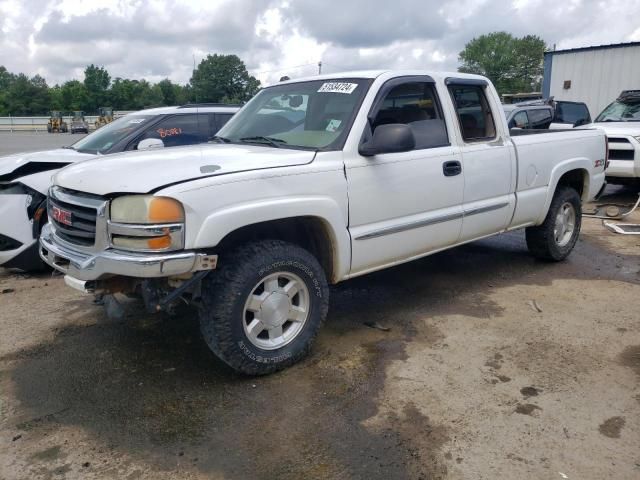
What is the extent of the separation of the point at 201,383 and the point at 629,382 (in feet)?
8.69

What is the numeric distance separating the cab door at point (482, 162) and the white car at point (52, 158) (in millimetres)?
2722

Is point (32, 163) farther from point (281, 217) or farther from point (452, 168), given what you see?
point (452, 168)

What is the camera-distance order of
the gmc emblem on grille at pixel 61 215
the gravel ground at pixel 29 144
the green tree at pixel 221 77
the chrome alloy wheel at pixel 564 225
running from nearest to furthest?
the gmc emblem on grille at pixel 61 215
the chrome alloy wheel at pixel 564 225
the gravel ground at pixel 29 144
the green tree at pixel 221 77

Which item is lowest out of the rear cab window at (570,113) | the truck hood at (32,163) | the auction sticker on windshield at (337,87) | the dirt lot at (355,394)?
the dirt lot at (355,394)

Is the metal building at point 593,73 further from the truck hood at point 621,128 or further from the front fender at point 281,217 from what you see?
the front fender at point 281,217

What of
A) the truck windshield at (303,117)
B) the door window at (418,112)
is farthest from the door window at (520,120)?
the truck windshield at (303,117)

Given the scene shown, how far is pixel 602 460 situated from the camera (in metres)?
2.72

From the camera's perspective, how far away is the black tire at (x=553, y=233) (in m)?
5.80

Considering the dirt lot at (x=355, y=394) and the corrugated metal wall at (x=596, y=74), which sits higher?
the corrugated metal wall at (x=596, y=74)

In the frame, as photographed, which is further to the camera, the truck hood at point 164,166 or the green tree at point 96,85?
the green tree at point 96,85

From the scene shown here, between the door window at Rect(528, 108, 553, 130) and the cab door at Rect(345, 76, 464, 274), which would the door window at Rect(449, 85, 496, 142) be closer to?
the cab door at Rect(345, 76, 464, 274)

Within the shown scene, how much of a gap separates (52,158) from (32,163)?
0.22 m

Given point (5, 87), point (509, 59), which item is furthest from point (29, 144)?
point (5, 87)

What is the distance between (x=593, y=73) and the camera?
1802cm
